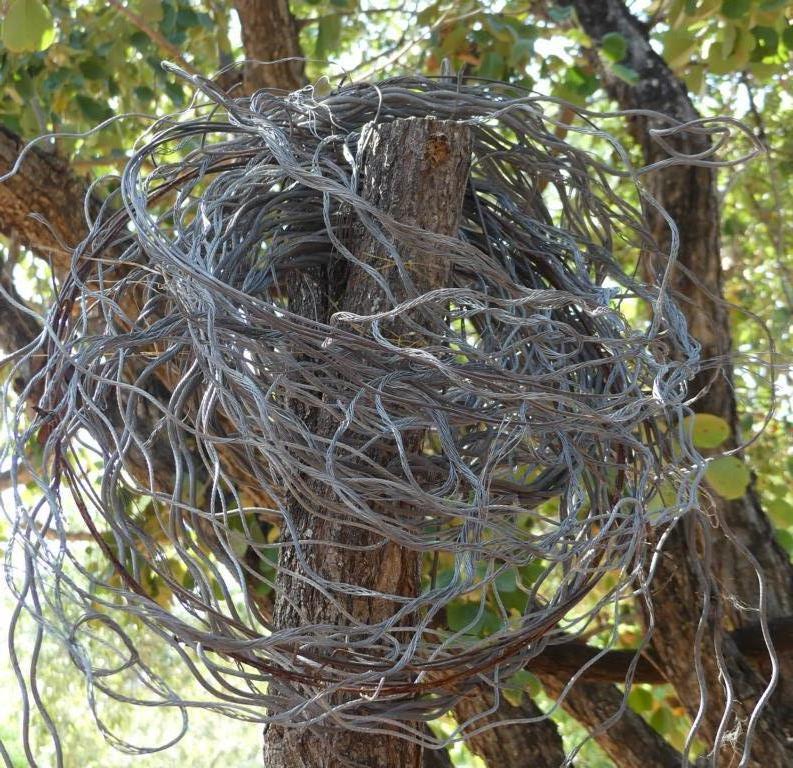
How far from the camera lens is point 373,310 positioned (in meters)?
Answer: 0.94

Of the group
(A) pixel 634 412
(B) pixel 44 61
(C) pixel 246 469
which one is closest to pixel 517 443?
(A) pixel 634 412

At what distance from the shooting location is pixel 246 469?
3.11 ft

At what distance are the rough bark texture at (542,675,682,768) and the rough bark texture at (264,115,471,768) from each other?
2.63 feet

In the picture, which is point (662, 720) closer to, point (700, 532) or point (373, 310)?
point (700, 532)

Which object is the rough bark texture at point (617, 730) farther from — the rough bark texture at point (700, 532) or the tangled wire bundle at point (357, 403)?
the tangled wire bundle at point (357, 403)

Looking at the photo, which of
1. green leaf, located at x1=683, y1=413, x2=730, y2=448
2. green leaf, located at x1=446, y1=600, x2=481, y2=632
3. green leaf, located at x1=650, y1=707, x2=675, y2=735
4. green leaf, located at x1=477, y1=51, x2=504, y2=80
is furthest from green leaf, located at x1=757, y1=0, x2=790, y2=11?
green leaf, located at x1=650, y1=707, x2=675, y2=735

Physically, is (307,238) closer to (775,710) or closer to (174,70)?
(174,70)

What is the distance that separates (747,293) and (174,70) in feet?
7.61

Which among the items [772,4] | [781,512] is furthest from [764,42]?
[781,512]

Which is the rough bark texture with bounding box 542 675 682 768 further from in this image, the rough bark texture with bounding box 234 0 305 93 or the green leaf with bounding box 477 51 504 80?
the rough bark texture with bounding box 234 0 305 93

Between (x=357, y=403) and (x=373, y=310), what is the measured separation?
148mm

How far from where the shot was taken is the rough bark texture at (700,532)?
153 cm

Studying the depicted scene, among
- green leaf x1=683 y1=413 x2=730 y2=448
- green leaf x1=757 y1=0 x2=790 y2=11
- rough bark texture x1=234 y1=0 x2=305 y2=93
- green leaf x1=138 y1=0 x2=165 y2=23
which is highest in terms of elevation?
rough bark texture x1=234 y1=0 x2=305 y2=93

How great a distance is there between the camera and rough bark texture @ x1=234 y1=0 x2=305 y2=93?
183 cm
